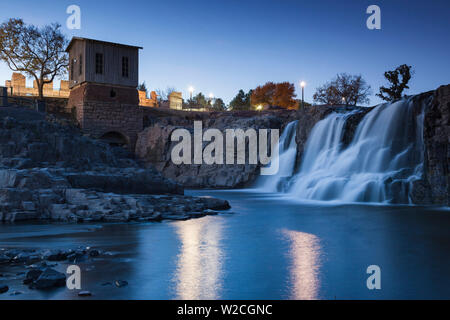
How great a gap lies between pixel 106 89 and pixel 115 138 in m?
4.69

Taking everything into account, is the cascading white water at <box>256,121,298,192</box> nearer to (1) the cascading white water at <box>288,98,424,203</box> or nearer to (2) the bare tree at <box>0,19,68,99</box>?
(1) the cascading white water at <box>288,98,424,203</box>

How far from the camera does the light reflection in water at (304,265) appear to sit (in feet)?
15.2

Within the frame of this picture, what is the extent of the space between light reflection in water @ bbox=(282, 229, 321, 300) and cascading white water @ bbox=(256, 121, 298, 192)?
14.5 m

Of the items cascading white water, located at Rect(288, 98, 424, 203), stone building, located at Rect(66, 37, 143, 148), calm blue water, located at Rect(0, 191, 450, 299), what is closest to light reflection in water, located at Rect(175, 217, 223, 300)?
calm blue water, located at Rect(0, 191, 450, 299)

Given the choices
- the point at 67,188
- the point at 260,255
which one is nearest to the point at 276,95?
the point at 67,188

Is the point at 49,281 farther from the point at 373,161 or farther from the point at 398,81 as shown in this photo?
the point at 398,81

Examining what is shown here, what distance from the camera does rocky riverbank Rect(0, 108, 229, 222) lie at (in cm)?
1077

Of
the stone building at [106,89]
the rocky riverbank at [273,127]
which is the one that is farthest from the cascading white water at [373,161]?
the stone building at [106,89]

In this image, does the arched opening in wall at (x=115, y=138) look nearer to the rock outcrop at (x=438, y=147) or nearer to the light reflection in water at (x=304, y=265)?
the rock outcrop at (x=438, y=147)

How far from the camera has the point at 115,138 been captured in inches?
1399

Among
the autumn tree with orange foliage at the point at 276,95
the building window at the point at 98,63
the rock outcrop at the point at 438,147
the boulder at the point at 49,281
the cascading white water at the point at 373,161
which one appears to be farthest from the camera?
the autumn tree with orange foliage at the point at 276,95

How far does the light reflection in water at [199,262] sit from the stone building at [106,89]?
25728 mm
